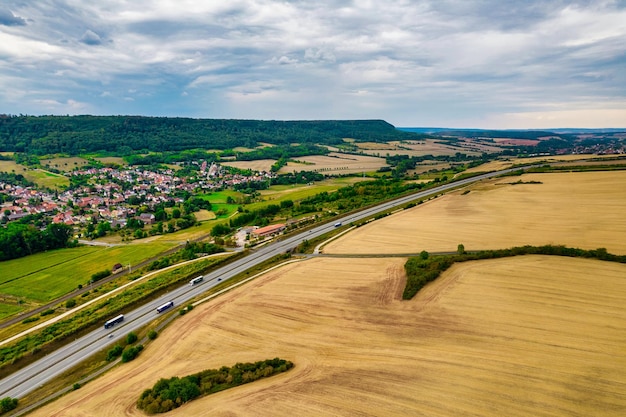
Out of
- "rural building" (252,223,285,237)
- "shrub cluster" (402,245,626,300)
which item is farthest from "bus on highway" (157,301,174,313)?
"rural building" (252,223,285,237)

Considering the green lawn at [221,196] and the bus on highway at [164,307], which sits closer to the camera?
the bus on highway at [164,307]

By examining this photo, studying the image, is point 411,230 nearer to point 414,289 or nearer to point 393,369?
point 414,289

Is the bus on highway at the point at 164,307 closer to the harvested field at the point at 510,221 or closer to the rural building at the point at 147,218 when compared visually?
the harvested field at the point at 510,221

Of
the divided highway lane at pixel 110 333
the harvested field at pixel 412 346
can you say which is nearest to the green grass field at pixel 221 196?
the divided highway lane at pixel 110 333

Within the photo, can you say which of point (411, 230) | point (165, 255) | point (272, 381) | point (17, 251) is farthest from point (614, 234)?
point (17, 251)

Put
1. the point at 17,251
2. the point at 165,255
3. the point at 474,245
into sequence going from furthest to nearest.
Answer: the point at 17,251 < the point at 165,255 < the point at 474,245

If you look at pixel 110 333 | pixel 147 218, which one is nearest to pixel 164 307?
pixel 110 333

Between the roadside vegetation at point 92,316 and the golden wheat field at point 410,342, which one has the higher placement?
the golden wheat field at point 410,342
